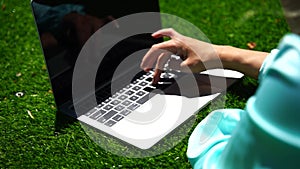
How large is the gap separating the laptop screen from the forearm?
0.48m

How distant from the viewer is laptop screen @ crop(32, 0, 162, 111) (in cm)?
164

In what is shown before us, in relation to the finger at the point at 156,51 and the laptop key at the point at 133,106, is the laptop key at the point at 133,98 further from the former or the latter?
the finger at the point at 156,51

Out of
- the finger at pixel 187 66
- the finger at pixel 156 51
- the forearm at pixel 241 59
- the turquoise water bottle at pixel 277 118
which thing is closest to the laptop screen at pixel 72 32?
the finger at pixel 156 51

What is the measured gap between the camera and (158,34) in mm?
1689

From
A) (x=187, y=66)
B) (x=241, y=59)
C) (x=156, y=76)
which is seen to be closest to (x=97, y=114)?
(x=156, y=76)

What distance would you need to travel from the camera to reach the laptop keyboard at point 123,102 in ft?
5.69

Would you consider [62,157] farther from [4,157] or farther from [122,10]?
[122,10]

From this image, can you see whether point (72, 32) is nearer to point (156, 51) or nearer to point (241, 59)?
point (156, 51)

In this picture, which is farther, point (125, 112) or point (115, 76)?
point (115, 76)

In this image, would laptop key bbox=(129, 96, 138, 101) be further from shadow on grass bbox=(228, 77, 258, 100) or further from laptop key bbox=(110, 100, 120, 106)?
shadow on grass bbox=(228, 77, 258, 100)

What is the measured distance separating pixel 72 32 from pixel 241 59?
0.63 metres

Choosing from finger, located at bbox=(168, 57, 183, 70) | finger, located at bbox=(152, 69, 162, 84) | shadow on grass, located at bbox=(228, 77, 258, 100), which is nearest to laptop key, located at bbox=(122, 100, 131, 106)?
finger, located at bbox=(152, 69, 162, 84)

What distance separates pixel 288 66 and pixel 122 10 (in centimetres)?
123

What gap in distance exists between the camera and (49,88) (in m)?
2.02
